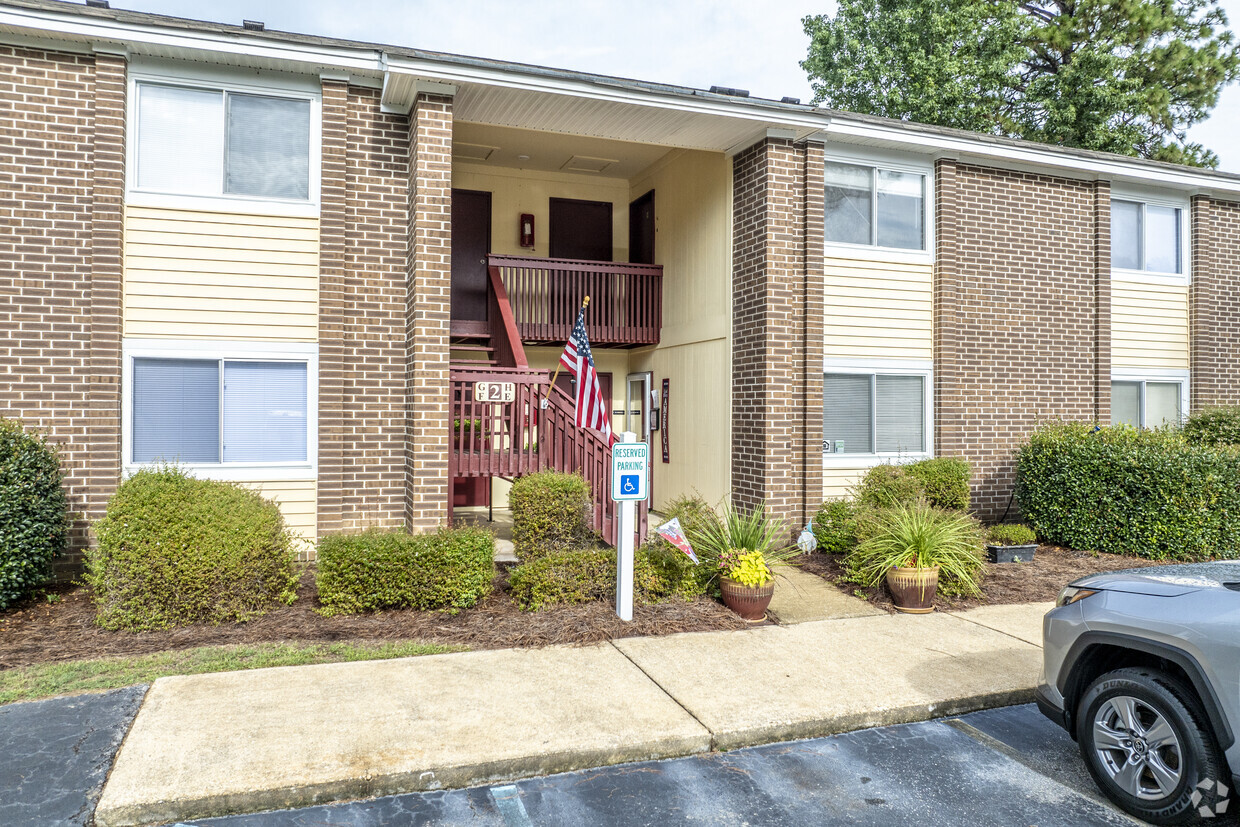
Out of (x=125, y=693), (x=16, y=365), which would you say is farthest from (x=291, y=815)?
(x=16, y=365)

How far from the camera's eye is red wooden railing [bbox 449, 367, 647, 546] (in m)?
8.88

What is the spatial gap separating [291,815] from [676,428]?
349 inches

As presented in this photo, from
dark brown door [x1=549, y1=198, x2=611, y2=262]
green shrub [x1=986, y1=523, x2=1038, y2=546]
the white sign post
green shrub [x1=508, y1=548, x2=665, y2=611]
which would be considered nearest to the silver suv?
the white sign post

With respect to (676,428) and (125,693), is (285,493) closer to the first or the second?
(125,693)

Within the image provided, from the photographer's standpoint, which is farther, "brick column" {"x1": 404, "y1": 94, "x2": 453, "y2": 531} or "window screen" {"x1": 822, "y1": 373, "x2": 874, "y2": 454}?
"window screen" {"x1": 822, "y1": 373, "x2": 874, "y2": 454}

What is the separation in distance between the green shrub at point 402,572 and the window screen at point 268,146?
407cm

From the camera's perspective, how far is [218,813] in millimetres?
3838

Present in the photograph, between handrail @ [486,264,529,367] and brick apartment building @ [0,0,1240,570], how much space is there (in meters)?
0.15

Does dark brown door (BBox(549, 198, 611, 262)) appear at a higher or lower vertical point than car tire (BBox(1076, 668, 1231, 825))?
Result: higher

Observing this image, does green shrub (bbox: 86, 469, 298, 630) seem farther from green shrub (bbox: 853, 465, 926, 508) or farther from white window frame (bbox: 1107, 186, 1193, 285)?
white window frame (bbox: 1107, 186, 1193, 285)

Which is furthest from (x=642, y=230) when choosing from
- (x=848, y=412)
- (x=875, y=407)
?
(x=875, y=407)

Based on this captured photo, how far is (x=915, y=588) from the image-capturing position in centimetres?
766

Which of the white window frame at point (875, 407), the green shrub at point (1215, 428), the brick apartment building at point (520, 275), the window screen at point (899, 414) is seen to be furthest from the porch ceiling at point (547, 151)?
the green shrub at point (1215, 428)

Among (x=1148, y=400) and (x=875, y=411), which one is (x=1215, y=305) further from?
(x=875, y=411)
